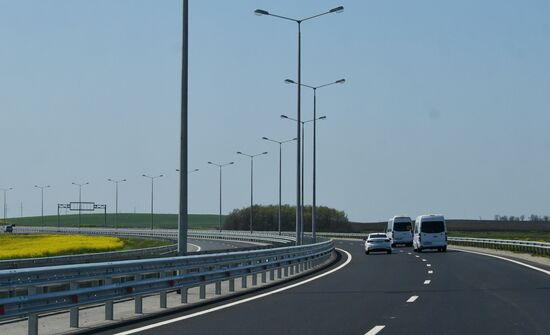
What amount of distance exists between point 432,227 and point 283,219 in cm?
11288

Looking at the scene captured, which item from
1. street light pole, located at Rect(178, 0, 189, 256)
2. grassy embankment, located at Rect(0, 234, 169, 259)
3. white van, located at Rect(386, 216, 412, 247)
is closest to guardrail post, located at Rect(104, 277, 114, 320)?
street light pole, located at Rect(178, 0, 189, 256)

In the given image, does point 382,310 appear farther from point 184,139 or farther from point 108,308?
point 184,139

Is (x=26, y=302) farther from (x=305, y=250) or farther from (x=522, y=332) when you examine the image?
(x=305, y=250)

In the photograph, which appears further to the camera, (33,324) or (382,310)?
(382,310)

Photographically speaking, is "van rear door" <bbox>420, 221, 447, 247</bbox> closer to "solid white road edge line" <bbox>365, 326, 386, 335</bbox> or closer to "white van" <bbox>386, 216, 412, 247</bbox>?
"white van" <bbox>386, 216, 412, 247</bbox>

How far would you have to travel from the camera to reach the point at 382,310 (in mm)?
18984

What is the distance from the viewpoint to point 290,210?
17662 cm

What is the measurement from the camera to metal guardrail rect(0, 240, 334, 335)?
13977 millimetres

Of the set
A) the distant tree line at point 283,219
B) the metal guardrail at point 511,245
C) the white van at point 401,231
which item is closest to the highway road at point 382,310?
the metal guardrail at point 511,245

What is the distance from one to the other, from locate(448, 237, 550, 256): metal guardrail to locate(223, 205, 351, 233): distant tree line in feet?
280

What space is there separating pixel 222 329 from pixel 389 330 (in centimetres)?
240

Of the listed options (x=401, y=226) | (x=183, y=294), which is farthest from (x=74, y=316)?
(x=401, y=226)

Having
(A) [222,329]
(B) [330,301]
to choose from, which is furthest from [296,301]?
(A) [222,329]

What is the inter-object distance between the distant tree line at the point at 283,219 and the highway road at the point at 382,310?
5253 inches
